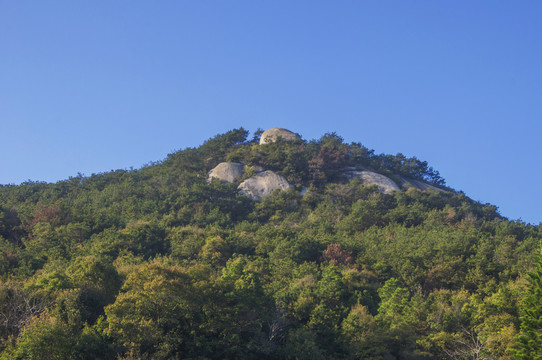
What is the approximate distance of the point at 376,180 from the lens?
2128 inches

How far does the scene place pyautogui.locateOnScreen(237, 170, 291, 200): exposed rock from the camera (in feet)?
168

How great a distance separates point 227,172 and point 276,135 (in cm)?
1114

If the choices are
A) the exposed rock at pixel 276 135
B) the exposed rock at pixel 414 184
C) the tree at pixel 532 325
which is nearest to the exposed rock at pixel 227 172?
the exposed rock at pixel 276 135

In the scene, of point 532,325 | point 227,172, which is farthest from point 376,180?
point 532,325

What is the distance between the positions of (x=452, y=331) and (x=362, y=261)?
375 inches

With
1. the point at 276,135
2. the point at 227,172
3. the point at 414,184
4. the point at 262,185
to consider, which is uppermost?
the point at 276,135

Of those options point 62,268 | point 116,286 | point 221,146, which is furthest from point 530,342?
point 221,146

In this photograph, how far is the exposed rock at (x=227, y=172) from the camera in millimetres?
53963

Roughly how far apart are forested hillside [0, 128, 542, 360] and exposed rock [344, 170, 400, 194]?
6.64 ft

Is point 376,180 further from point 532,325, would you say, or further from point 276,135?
point 532,325

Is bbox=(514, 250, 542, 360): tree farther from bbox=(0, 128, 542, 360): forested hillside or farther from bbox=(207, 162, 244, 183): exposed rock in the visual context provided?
bbox=(207, 162, 244, 183): exposed rock

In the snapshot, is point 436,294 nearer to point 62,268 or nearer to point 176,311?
point 176,311

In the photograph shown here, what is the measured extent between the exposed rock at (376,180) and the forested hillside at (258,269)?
6.64ft

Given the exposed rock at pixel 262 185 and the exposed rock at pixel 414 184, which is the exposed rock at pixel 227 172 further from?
the exposed rock at pixel 414 184
